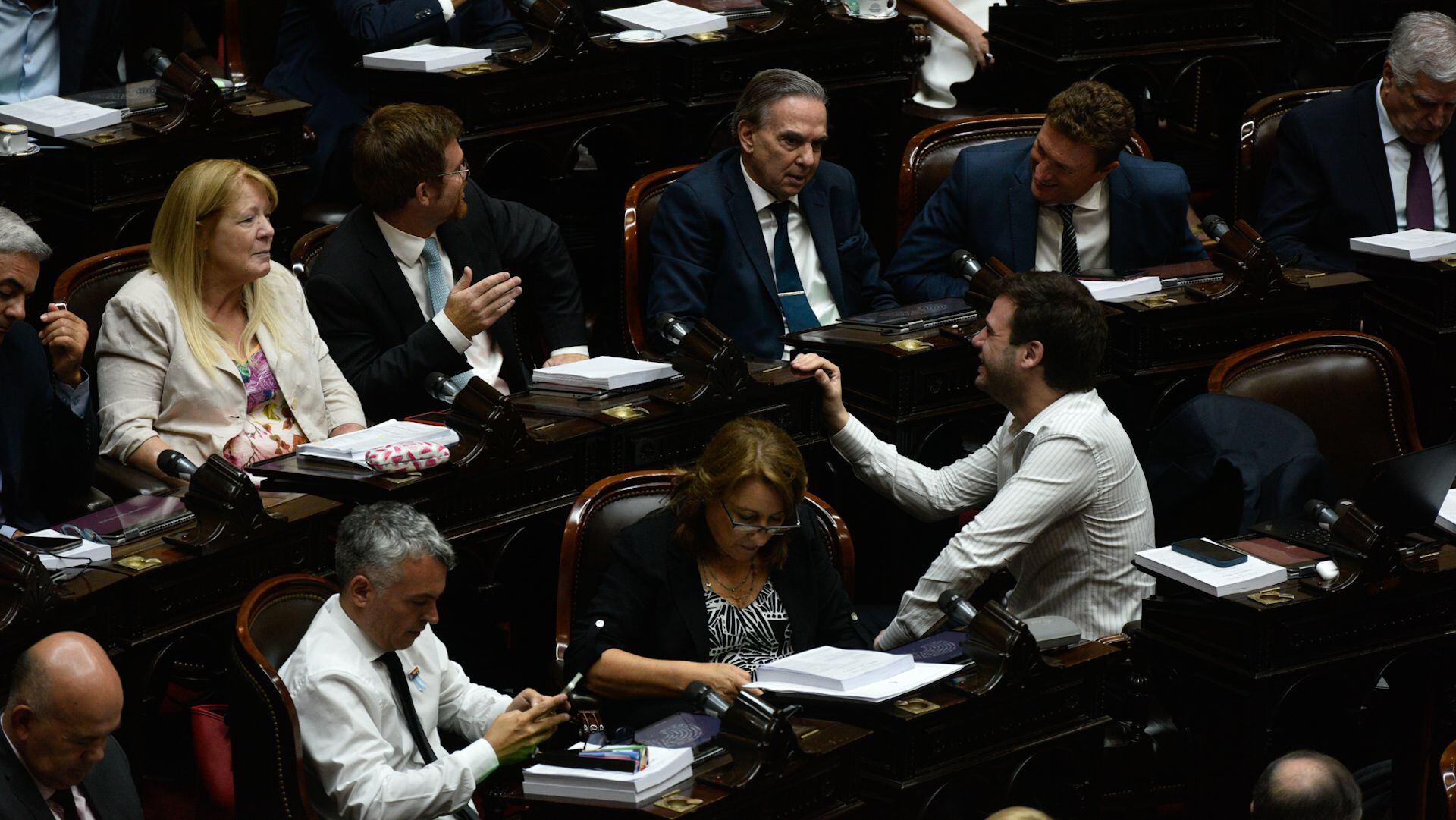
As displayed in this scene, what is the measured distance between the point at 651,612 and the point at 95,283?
1.46 m

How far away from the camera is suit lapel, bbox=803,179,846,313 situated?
15.5 ft

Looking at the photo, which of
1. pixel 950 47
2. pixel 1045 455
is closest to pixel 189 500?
pixel 1045 455

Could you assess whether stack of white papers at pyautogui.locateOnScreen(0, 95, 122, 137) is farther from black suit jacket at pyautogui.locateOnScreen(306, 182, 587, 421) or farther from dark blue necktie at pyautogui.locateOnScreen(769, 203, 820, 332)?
dark blue necktie at pyautogui.locateOnScreen(769, 203, 820, 332)

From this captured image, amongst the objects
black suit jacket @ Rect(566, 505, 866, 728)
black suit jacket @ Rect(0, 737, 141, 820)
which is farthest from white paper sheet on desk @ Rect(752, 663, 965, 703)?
black suit jacket @ Rect(0, 737, 141, 820)

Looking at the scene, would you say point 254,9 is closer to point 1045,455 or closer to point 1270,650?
point 1045,455

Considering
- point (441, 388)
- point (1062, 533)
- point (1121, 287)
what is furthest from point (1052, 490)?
point (441, 388)

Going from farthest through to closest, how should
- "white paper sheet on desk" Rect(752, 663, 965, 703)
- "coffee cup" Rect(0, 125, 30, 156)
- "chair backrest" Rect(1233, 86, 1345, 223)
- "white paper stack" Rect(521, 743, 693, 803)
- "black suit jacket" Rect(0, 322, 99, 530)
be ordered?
"chair backrest" Rect(1233, 86, 1345, 223) < "coffee cup" Rect(0, 125, 30, 156) < "black suit jacket" Rect(0, 322, 99, 530) < "white paper sheet on desk" Rect(752, 663, 965, 703) < "white paper stack" Rect(521, 743, 693, 803)

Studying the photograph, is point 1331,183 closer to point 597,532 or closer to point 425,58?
point 425,58

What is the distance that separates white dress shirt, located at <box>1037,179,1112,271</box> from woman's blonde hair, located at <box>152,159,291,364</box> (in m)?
1.97

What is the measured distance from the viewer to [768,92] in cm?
460

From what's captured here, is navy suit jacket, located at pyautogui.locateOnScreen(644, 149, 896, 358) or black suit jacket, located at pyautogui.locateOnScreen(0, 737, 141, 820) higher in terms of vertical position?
navy suit jacket, located at pyautogui.locateOnScreen(644, 149, 896, 358)

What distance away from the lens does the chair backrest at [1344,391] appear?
13.8ft

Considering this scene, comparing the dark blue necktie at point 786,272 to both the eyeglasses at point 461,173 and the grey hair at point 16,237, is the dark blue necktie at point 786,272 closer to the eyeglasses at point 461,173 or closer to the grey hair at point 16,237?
the eyeglasses at point 461,173

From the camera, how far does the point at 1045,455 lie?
11.7ft
